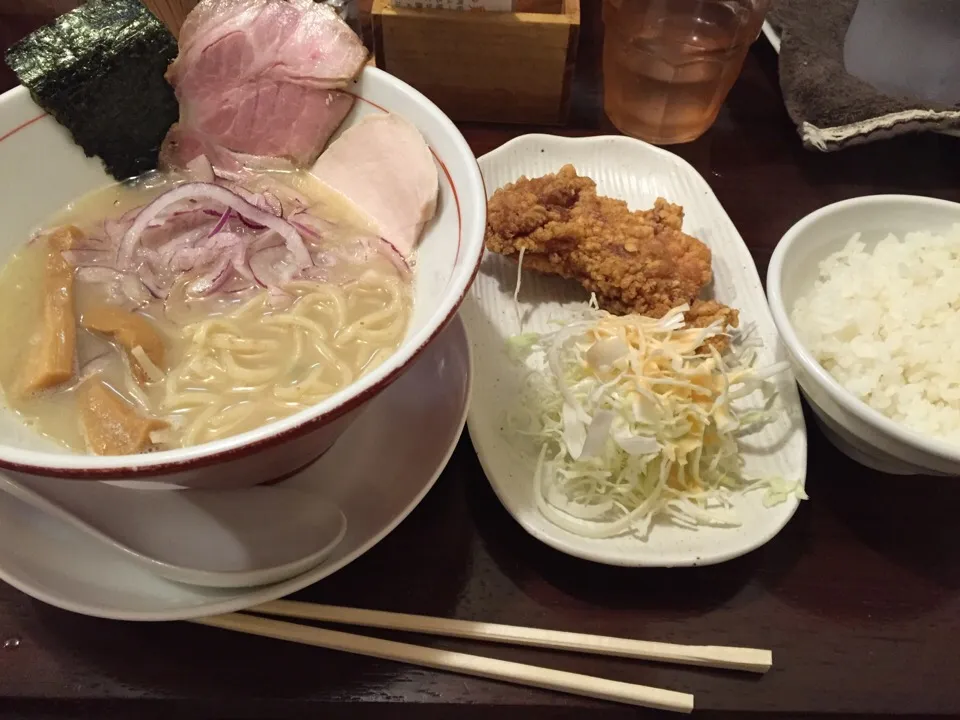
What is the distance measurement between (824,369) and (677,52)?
95 centimetres

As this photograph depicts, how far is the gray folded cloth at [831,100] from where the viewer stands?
1585 mm

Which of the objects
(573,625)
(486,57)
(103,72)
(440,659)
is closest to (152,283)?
(103,72)

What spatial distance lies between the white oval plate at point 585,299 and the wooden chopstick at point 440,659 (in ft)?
0.53

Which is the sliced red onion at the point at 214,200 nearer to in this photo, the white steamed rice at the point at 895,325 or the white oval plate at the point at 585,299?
the white oval plate at the point at 585,299

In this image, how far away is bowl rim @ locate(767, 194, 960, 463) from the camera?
3.23 ft

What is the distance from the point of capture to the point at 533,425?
3.85 ft

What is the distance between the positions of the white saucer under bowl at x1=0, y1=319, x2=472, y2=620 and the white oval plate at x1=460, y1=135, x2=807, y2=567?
0.10 metres

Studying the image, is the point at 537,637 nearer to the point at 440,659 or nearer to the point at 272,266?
the point at 440,659

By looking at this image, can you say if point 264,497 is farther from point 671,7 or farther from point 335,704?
point 671,7

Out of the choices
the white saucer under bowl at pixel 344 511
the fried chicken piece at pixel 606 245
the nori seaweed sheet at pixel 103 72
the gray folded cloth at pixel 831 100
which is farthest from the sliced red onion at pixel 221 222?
the gray folded cloth at pixel 831 100

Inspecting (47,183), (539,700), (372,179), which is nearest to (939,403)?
(539,700)

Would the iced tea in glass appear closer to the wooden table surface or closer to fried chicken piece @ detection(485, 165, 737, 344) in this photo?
fried chicken piece @ detection(485, 165, 737, 344)

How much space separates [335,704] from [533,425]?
510mm

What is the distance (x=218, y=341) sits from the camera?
1.04m
